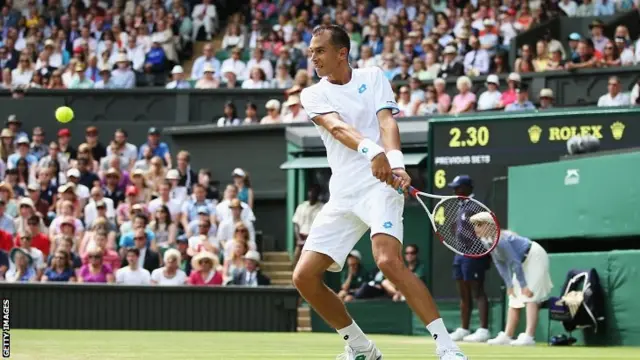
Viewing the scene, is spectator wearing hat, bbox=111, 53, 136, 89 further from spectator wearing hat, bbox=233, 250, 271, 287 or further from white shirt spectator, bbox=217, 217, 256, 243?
spectator wearing hat, bbox=233, 250, 271, 287

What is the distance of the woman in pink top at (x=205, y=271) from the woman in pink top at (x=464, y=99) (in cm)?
480

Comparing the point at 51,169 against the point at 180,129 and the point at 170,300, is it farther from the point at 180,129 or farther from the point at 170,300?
the point at 170,300

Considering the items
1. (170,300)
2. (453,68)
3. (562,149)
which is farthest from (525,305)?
(453,68)

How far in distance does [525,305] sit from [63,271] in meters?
7.21

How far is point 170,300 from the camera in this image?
19188mm

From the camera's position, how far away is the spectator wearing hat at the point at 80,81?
89.2ft

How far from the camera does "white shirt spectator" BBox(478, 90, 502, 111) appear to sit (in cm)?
2206

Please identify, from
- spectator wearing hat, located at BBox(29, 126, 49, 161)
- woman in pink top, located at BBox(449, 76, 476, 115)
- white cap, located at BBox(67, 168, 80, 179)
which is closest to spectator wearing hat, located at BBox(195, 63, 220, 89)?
spectator wearing hat, located at BBox(29, 126, 49, 161)

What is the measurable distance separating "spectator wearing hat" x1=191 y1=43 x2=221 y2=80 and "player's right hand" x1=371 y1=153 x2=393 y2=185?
19320 millimetres

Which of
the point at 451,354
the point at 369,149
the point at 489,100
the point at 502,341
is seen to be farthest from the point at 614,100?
the point at 451,354

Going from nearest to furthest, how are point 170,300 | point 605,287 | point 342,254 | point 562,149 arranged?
point 342,254
point 605,287
point 562,149
point 170,300

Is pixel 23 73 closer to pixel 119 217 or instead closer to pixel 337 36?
pixel 119 217

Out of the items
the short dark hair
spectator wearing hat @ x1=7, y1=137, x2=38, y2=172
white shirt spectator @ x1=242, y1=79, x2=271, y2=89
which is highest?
white shirt spectator @ x1=242, y1=79, x2=271, y2=89

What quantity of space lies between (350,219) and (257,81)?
17581mm
